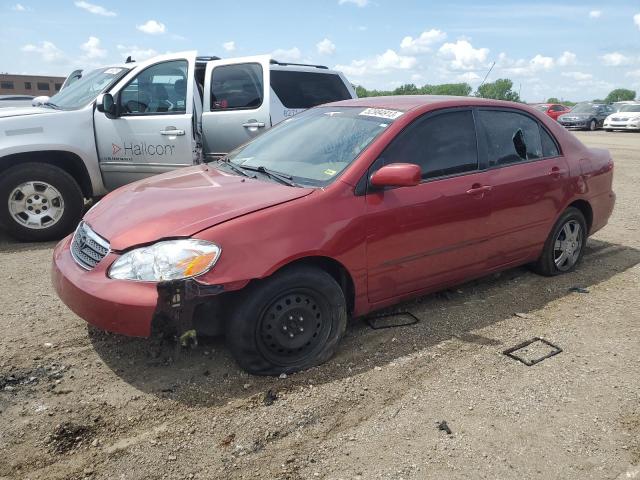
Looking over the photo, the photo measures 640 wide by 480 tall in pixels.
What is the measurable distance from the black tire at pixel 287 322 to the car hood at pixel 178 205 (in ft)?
1.48

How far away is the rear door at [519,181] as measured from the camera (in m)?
4.05

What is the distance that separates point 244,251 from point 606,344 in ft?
8.53

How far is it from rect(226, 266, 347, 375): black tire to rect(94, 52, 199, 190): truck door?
3.84 meters

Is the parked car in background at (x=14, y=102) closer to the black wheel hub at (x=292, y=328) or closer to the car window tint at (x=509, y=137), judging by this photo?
the black wheel hub at (x=292, y=328)

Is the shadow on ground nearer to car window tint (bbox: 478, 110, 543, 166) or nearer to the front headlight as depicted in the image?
the front headlight

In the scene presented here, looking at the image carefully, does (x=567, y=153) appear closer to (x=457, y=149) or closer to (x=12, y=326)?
(x=457, y=149)

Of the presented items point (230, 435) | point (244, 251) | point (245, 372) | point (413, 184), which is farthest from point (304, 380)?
point (413, 184)

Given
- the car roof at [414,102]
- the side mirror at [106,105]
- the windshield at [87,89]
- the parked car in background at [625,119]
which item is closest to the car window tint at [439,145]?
the car roof at [414,102]

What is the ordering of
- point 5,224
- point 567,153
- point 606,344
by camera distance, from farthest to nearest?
point 5,224, point 567,153, point 606,344

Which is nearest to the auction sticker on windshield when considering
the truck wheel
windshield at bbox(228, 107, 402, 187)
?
windshield at bbox(228, 107, 402, 187)

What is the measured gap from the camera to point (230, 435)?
8.55 ft

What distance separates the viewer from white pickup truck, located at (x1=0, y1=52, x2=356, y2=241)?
5.63 m

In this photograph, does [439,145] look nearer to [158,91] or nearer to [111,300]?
[111,300]

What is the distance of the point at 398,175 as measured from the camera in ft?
10.4
